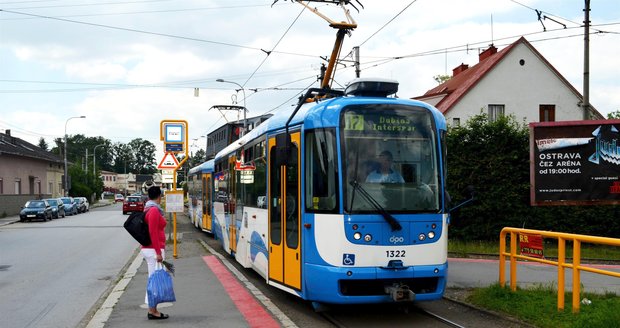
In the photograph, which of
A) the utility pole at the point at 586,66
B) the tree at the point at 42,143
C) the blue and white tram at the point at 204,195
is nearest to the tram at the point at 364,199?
the utility pole at the point at 586,66

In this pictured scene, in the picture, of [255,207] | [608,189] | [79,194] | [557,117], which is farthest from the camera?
[79,194]

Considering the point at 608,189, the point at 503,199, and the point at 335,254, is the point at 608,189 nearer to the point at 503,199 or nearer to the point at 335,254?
the point at 503,199

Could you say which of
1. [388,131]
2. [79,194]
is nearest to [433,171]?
[388,131]

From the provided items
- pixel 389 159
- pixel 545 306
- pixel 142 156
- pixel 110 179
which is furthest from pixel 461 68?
pixel 142 156

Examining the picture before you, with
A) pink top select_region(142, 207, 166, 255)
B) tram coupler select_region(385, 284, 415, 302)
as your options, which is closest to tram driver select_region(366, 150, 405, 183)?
tram coupler select_region(385, 284, 415, 302)

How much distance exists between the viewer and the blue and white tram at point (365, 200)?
7480mm

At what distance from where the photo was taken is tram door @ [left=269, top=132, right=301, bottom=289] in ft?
27.0

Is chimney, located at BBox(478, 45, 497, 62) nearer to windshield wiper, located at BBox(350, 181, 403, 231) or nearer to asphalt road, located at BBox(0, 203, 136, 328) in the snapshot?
asphalt road, located at BBox(0, 203, 136, 328)

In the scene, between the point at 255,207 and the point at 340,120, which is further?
the point at 255,207

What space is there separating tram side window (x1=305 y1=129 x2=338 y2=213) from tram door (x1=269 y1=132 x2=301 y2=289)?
10.5 inches

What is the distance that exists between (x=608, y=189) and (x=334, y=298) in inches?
517

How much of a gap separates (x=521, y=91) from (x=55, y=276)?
97.6 feet

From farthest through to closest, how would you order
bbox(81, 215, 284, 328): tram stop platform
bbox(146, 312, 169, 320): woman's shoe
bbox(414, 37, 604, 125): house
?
1. bbox(414, 37, 604, 125): house
2. bbox(146, 312, 169, 320): woman's shoe
3. bbox(81, 215, 284, 328): tram stop platform

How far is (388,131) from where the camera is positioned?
789 centimetres
